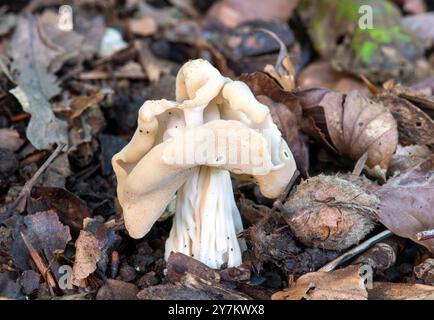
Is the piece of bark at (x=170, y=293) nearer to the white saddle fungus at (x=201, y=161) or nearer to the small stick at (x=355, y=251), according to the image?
the white saddle fungus at (x=201, y=161)

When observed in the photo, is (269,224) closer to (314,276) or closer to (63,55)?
(314,276)

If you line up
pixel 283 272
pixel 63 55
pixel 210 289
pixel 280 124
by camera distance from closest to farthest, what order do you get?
1. pixel 210 289
2. pixel 283 272
3. pixel 280 124
4. pixel 63 55

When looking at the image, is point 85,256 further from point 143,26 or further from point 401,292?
point 143,26

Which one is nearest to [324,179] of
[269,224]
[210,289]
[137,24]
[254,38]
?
[269,224]

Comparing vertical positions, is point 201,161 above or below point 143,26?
above

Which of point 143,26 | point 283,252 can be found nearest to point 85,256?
point 283,252
